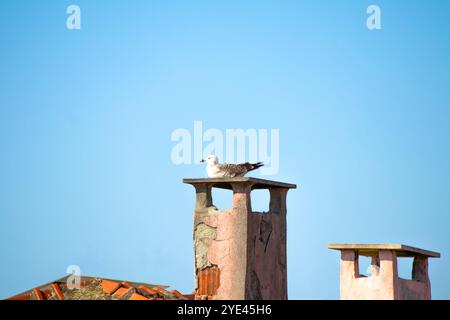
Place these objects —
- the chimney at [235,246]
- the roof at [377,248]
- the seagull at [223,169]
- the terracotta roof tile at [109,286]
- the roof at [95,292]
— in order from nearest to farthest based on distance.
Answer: the roof at [95,292] < the terracotta roof tile at [109,286] < the roof at [377,248] < the chimney at [235,246] < the seagull at [223,169]

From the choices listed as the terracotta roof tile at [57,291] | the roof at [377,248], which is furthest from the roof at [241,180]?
the terracotta roof tile at [57,291]

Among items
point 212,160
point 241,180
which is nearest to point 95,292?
point 241,180

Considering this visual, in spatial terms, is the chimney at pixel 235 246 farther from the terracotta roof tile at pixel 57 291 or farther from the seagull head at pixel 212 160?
the terracotta roof tile at pixel 57 291

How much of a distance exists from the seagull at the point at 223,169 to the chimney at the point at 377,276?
228 cm

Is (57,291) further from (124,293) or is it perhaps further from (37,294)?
(124,293)

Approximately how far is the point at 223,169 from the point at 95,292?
373cm

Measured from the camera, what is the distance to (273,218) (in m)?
20.5

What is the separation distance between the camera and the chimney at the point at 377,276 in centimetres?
1945

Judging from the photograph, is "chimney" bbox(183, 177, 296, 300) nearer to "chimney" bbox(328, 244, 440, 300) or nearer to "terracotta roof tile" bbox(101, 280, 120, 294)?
"chimney" bbox(328, 244, 440, 300)

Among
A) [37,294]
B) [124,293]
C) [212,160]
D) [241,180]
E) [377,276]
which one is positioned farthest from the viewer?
[212,160]

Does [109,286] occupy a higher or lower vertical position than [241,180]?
lower

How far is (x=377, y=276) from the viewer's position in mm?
19703
